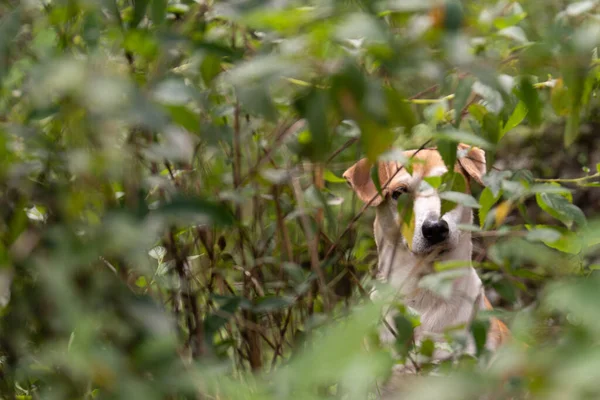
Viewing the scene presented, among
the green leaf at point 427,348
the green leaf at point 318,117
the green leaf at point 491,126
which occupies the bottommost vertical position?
the green leaf at point 427,348

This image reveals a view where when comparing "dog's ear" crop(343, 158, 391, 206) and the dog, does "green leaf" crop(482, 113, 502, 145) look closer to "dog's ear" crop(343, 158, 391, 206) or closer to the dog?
"dog's ear" crop(343, 158, 391, 206)

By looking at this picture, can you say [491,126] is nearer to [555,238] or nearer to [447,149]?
[447,149]

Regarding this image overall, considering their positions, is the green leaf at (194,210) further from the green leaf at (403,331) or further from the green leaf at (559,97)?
the green leaf at (559,97)

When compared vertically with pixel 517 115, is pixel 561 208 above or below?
below

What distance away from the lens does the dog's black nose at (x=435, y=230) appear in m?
3.52

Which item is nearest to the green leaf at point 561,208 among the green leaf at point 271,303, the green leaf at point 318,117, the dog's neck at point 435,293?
the green leaf at point 271,303

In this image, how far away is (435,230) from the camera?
3539 mm

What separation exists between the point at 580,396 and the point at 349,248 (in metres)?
1.82

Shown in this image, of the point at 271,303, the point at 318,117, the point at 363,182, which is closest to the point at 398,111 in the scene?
the point at 318,117

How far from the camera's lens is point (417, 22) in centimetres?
122

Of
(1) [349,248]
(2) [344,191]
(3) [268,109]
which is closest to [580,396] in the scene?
(3) [268,109]

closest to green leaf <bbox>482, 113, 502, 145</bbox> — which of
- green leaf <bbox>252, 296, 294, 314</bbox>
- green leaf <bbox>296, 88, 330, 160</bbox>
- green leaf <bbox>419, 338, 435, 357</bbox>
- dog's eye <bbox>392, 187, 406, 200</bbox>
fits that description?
green leaf <bbox>419, 338, 435, 357</bbox>

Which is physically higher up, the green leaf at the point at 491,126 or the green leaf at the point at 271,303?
the green leaf at the point at 491,126

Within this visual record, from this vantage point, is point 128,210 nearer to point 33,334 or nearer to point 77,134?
point 77,134
